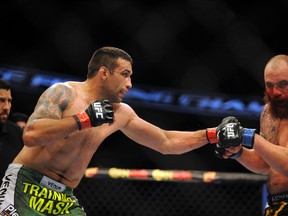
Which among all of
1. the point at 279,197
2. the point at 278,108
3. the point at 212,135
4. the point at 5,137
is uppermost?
the point at 278,108

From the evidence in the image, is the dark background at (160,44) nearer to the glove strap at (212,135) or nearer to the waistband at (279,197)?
the glove strap at (212,135)

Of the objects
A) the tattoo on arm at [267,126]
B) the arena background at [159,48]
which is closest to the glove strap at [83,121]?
the tattoo on arm at [267,126]

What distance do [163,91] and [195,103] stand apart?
0.80ft

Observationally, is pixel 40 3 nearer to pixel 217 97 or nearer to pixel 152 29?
pixel 152 29

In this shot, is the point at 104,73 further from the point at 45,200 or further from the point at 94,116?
the point at 45,200

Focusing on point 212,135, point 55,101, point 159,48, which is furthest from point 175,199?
point 159,48

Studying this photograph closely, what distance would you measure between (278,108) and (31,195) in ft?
3.24

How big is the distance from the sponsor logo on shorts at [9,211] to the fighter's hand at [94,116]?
1.24ft

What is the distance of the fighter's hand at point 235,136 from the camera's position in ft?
6.48

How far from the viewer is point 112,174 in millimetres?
2719

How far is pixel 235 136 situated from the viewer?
Result: 6.48ft

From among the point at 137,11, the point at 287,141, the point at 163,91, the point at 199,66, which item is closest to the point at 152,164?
the point at 163,91

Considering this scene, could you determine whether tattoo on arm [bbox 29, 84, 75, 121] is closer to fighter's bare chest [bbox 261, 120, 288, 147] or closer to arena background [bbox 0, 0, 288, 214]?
fighter's bare chest [bbox 261, 120, 288, 147]

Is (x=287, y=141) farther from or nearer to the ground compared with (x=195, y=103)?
nearer to the ground
